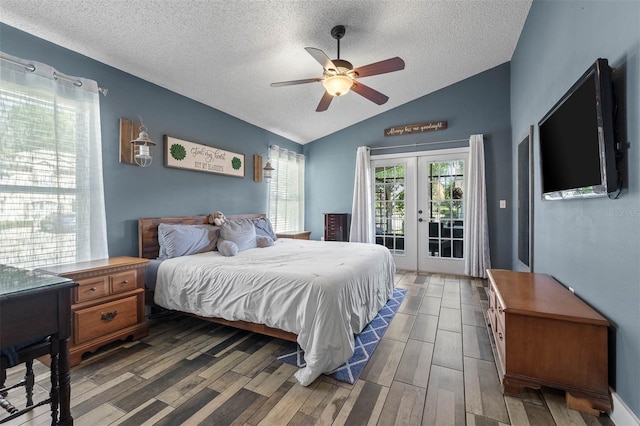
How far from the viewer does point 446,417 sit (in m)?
1.53

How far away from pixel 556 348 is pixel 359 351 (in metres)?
1.25

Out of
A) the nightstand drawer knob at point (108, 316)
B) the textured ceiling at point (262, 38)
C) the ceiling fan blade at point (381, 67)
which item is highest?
the textured ceiling at point (262, 38)

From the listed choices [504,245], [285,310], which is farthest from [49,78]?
[504,245]

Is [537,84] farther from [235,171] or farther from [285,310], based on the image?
[235,171]

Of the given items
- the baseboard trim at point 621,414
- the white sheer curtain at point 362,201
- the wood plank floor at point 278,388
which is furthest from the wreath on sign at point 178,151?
A: the baseboard trim at point 621,414

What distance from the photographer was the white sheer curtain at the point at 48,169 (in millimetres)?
2123

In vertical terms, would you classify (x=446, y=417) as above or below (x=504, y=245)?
below

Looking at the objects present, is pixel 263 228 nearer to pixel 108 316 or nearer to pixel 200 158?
pixel 200 158

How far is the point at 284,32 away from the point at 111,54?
1.61 m

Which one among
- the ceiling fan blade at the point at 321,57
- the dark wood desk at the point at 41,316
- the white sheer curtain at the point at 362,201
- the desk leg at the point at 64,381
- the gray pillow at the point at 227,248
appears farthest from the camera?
the white sheer curtain at the point at 362,201

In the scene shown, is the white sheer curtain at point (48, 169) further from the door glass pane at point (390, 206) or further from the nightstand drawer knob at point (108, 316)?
the door glass pane at point (390, 206)

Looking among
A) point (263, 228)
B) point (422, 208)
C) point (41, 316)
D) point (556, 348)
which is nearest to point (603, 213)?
point (556, 348)

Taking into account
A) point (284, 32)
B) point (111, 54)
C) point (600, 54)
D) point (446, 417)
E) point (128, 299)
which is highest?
point (284, 32)

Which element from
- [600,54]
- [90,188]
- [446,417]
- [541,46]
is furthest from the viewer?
[541,46]
